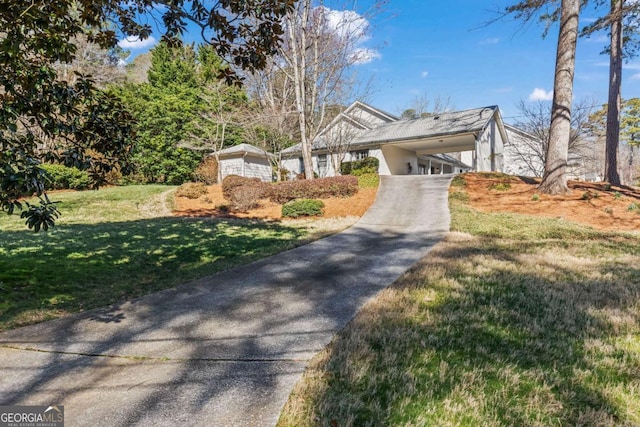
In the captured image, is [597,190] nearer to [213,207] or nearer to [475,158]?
[475,158]

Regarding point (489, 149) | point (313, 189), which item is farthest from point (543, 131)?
point (313, 189)

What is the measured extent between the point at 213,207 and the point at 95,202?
5.51 meters

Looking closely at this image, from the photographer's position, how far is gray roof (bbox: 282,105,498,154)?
21.1 m

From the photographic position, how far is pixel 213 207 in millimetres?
15883

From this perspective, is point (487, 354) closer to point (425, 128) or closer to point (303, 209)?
point (303, 209)

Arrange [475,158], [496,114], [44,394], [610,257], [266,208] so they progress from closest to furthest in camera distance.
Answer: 1. [44,394]
2. [610,257]
3. [266,208]
4. [475,158]
5. [496,114]

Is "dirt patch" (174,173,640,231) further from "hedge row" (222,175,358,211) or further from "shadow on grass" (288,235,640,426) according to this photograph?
"shadow on grass" (288,235,640,426)

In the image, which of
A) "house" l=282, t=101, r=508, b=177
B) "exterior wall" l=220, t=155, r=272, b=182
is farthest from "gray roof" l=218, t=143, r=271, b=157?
"house" l=282, t=101, r=508, b=177

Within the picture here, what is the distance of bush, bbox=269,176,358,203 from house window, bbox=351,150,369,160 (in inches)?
387

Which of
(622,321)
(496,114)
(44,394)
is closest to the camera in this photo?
(44,394)

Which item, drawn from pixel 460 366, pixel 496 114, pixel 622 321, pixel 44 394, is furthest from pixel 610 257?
pixel 496 114

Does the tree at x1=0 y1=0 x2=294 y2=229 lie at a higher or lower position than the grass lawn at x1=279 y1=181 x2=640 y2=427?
higher

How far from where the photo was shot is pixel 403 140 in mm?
22875

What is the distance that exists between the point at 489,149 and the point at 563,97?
11870 millimetres
